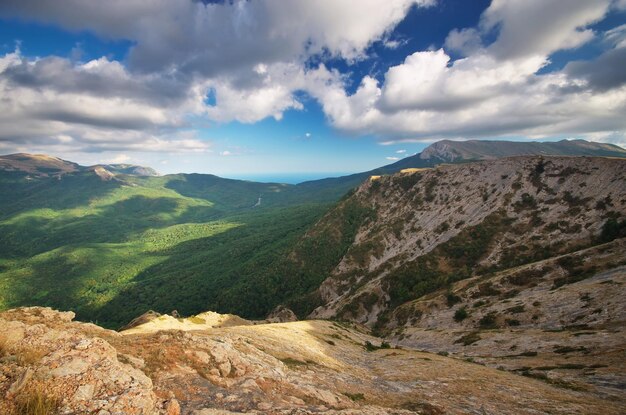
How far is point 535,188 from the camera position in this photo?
11931cm

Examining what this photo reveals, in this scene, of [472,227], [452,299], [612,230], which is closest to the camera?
[452,299]

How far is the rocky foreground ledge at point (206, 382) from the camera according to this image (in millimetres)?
12766

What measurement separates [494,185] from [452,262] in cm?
5071

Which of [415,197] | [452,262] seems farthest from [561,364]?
[415,197]

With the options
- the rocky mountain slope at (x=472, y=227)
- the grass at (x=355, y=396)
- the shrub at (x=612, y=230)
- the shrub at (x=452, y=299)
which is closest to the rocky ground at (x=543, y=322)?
the shrub at (x=452, y=299)

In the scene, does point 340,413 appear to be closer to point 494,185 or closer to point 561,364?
point 561,364

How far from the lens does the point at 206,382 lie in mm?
17547

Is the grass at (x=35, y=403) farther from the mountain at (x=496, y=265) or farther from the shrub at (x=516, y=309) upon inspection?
the shrub at (x=516, y=309)

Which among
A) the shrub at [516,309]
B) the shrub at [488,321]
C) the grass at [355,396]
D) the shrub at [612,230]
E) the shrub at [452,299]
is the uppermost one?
the shrub at [612,230]

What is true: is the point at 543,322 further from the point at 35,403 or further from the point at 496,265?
the point at 35,403

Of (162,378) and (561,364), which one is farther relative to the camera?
(561,364)

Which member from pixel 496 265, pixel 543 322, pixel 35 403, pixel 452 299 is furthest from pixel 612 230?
pixel 35 403

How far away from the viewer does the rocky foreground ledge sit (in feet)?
41.9

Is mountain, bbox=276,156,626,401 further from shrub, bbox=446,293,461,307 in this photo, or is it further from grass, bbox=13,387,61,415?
grass, bbox=13,387,61,415
